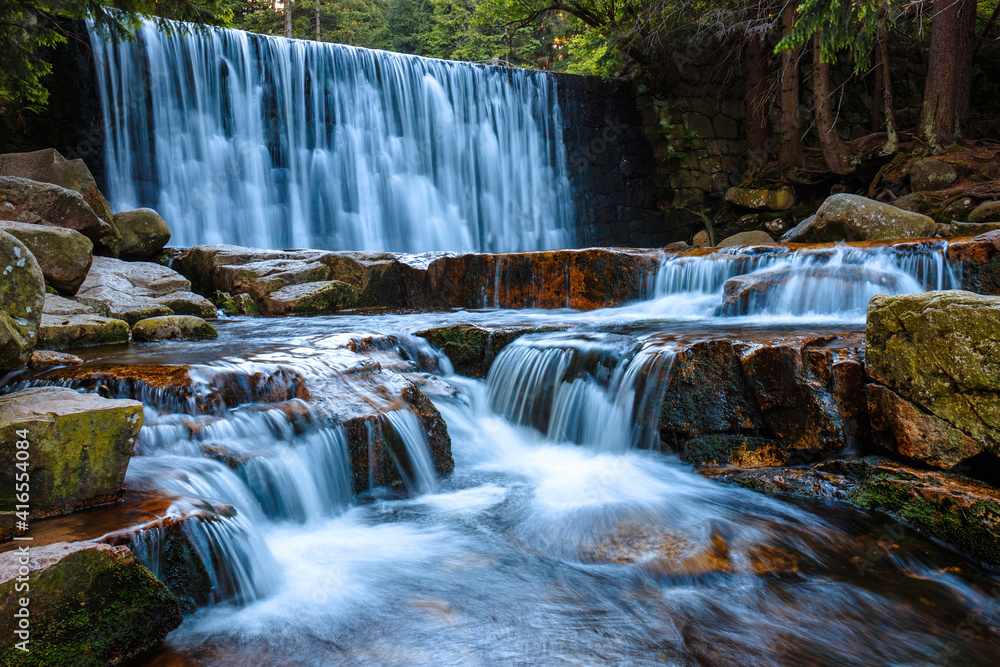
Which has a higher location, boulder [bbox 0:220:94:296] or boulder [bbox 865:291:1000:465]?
boulder [bbox 0:220:94:296]

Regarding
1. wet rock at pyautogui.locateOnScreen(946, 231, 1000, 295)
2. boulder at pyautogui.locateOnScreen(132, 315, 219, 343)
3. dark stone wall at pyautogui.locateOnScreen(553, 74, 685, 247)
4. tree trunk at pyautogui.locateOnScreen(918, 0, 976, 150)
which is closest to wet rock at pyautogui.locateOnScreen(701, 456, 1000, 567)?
wet rock at pyautogui.locateOnScreen(946, 231, 1000, 295)

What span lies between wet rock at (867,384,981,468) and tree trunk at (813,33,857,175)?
33.3ft

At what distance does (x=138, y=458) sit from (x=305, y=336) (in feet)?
8.00

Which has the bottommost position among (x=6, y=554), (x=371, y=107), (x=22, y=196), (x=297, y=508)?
(x=297, y=508)

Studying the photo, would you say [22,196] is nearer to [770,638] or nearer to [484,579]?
[484,579]

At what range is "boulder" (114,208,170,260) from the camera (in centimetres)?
798

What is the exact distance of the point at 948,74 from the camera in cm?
1043

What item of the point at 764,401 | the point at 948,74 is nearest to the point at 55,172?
the point at 764,401

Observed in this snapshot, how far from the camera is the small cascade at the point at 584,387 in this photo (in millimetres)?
4430

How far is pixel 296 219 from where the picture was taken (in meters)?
11.7

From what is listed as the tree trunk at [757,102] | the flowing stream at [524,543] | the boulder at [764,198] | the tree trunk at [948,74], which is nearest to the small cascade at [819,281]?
the flowing stream at [524,543]

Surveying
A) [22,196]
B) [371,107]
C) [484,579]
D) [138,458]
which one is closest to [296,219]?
[371,107]

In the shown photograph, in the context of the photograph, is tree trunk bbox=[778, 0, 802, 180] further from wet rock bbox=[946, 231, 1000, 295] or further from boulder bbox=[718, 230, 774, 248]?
wet rock bbox=[946, 231, 1000, 295]

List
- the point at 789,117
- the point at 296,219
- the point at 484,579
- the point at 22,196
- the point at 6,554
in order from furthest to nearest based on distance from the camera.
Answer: the point at 789,117 < the point at 296,219 < the point at 22,196 < the point at 484,579 < the point at 6,554
